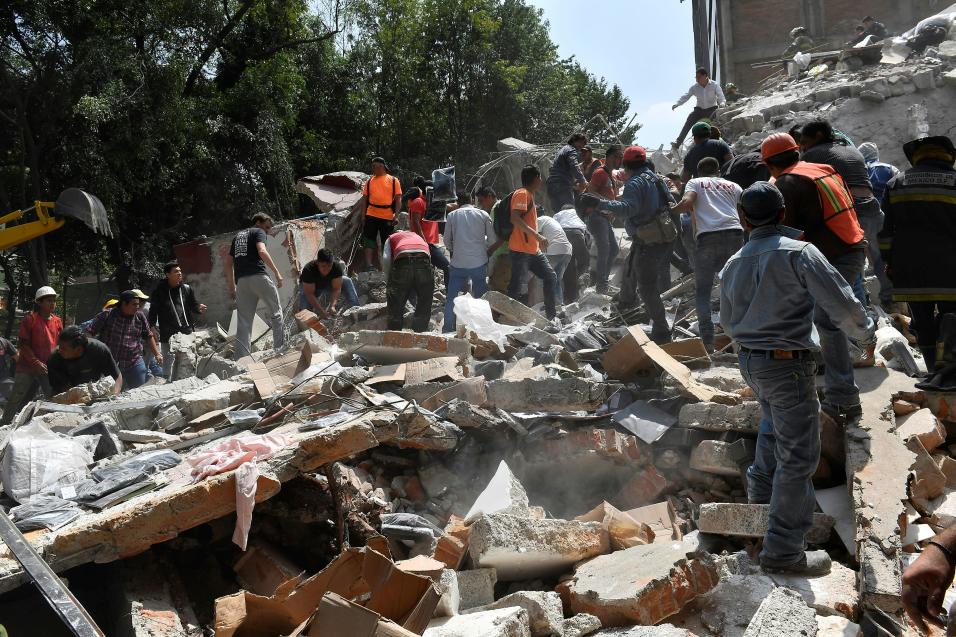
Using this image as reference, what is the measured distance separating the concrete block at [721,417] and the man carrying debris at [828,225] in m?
0.41

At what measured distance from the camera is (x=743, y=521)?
4.10 meters

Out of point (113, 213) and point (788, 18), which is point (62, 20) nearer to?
point (113, 213)

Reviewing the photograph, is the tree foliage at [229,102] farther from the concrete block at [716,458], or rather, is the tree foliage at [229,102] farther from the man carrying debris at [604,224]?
the concrete block at [716,458]

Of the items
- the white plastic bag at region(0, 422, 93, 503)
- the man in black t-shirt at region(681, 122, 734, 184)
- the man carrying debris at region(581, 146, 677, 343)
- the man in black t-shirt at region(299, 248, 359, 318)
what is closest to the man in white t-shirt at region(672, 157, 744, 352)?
the man carrying debris at region(581, 146, 677, 343)

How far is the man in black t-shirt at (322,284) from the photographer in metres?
9.02

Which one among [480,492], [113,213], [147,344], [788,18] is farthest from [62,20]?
[788,18]

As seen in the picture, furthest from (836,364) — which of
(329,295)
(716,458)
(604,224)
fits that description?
(329,295)

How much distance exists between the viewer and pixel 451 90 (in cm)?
2370

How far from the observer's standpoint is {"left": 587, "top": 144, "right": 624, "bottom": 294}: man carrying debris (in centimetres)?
973

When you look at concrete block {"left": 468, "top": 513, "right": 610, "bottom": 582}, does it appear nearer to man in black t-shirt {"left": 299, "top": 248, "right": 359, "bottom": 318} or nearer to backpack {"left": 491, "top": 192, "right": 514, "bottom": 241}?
backpack {"left": 491, "top": 192, "right": 514, "bottom": 241}

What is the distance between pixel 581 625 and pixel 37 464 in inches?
124

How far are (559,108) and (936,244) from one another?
20.2m

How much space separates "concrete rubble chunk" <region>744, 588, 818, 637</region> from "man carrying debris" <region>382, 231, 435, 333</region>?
206 inches

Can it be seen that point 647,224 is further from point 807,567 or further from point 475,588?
point 475,588
